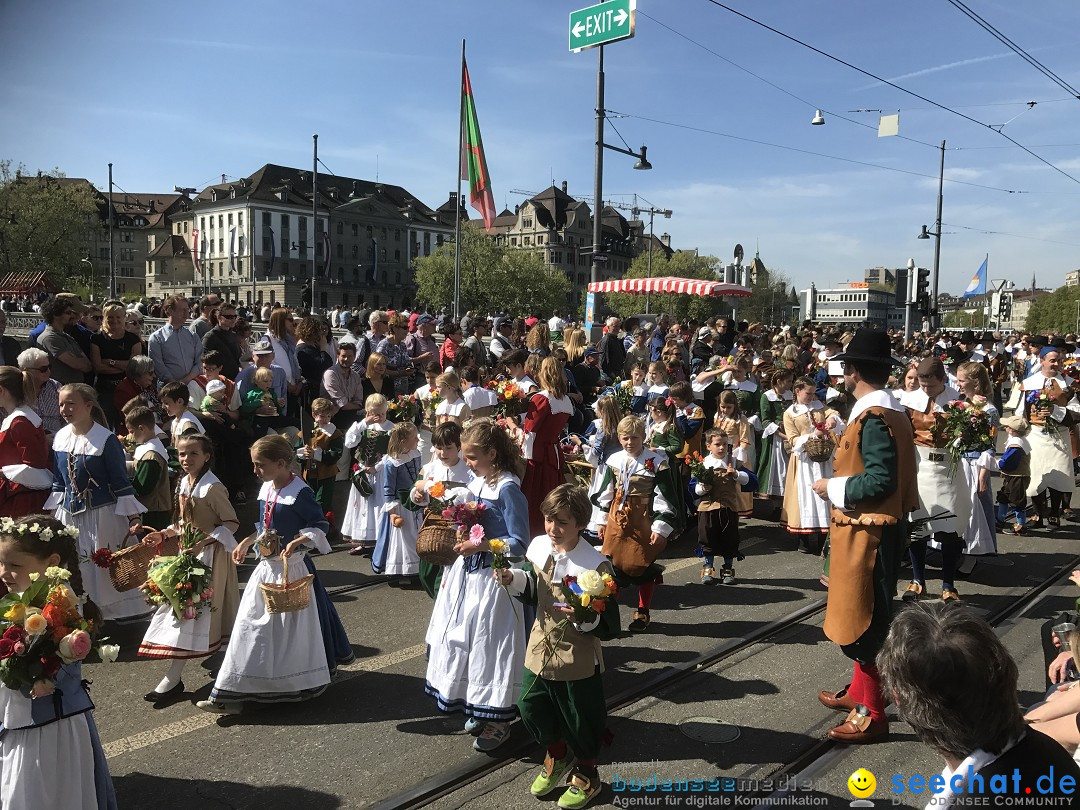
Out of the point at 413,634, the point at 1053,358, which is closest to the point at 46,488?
the point at 413,634

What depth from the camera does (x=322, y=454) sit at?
866cm

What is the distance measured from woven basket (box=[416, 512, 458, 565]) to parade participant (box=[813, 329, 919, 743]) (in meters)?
2.20

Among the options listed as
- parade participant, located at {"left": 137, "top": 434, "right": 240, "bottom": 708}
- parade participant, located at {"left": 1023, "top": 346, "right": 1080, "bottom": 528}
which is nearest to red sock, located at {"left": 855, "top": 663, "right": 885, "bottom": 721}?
parade participant, located at {"left": 137, "top": 434, "right": 240, "bottom": 708}

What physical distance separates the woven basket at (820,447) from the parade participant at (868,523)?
3.69 meters

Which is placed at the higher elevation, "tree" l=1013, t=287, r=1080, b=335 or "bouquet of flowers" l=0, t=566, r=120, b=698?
"tree" l=1013, t=287, r=1080, b=335

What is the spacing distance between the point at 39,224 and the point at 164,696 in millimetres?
60081

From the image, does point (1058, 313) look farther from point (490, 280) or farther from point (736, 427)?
point (736, 427)

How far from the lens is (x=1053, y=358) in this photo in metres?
9.98

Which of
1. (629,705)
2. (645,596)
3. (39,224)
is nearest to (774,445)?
(645,596)

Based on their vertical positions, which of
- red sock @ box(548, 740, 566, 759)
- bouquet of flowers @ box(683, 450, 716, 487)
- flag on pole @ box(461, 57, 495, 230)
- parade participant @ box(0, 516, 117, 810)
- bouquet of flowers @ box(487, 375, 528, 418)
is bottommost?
red sock @ box(548, 740, 566, 759)

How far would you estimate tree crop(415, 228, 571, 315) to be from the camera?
82562mm

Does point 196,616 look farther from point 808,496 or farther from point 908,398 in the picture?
point 908,398

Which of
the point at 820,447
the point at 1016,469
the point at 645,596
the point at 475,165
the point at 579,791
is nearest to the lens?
the point at 579,791

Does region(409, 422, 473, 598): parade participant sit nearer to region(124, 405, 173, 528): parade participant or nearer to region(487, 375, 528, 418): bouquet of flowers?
region(124, 405, 173, 528): parade participant
